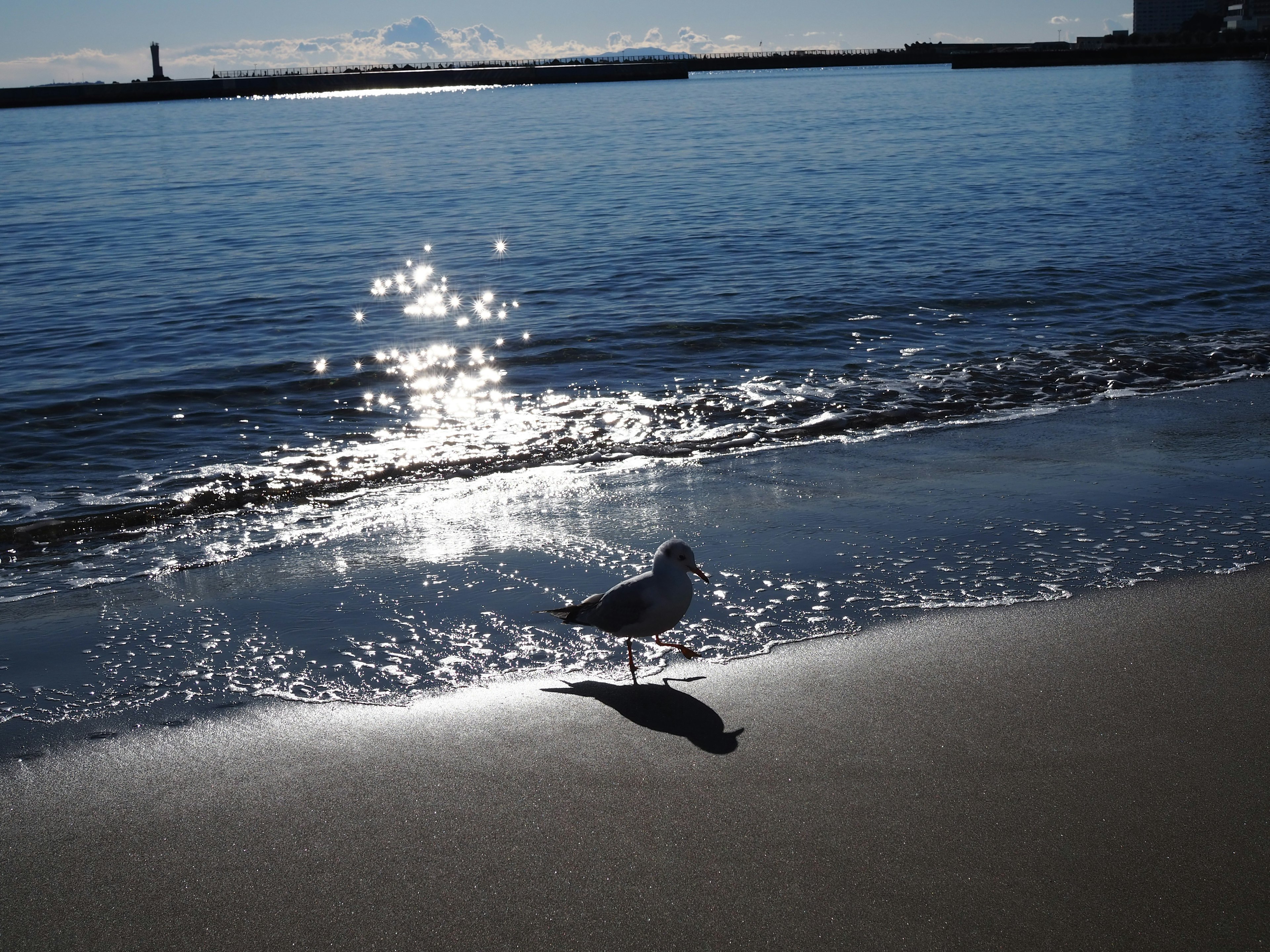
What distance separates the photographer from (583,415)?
8.71 m

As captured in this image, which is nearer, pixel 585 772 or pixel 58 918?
pixel 58 918

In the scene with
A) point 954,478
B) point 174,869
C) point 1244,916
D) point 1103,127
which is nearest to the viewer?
point 1244,916

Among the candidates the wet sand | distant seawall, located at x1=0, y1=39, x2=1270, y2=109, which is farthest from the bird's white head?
distant seawall, located at x1=0, y1=39, x2=1270, y2=109

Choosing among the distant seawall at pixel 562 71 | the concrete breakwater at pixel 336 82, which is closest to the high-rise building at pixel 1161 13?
the distant seawall at pixel 562 71

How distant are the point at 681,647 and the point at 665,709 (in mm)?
423

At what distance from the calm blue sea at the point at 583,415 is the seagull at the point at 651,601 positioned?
389 millimetres

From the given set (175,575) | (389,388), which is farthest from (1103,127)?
(175,575)

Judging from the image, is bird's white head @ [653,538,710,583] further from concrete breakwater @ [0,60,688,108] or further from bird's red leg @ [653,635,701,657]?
concrete breakwater @ [0,60,688,108]

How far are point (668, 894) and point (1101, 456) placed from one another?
4.97 meters

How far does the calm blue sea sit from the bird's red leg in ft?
0.83

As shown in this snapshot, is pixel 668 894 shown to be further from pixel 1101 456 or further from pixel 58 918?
pixel 1101 456

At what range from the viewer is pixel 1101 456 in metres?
6.63

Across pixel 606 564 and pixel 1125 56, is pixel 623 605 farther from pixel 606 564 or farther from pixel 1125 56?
pixel 1125 56

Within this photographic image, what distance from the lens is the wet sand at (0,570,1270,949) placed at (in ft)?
8.95
